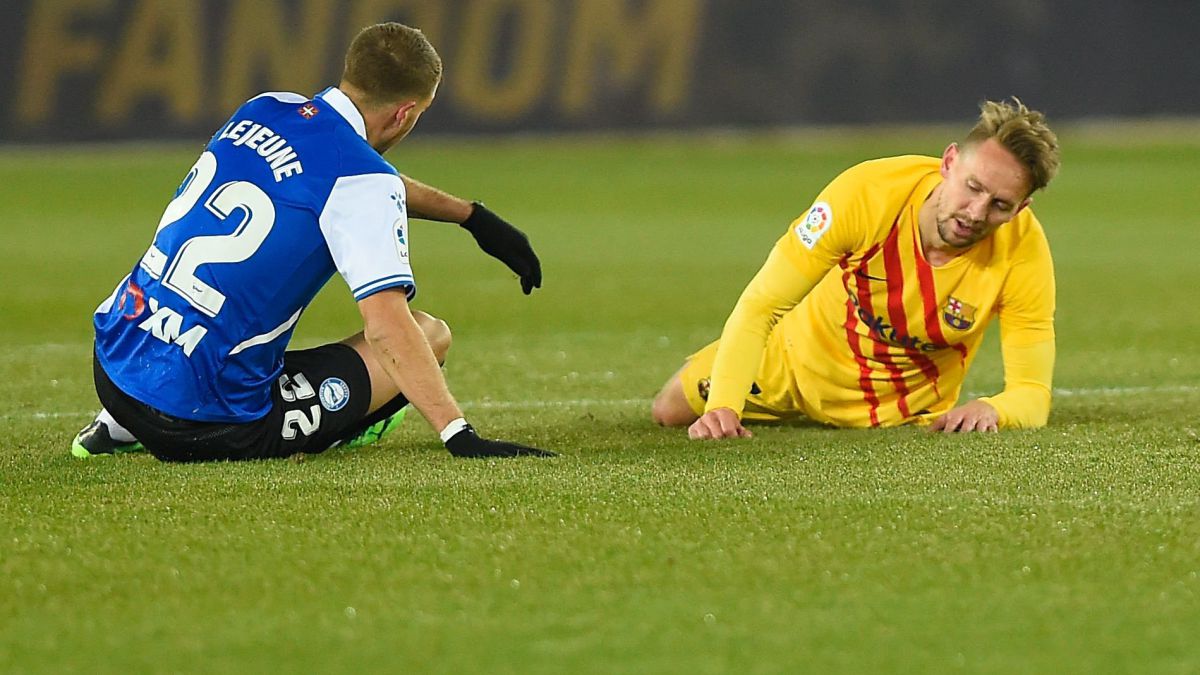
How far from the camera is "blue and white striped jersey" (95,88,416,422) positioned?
4000 millimetres

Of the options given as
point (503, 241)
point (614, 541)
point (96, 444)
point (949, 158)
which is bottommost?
point (96, 444)

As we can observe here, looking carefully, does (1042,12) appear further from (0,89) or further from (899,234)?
(899,234)

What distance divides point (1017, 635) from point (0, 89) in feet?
54.7

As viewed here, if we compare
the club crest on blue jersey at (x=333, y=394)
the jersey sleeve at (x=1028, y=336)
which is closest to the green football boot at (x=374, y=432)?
the club crest on blue jersey at (x=333, y=394)

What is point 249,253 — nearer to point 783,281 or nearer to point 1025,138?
point 783,281

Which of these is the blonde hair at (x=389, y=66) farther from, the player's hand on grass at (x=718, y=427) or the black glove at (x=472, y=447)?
the player's hand on grass at (x=718, y=427)

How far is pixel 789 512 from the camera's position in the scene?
11.6 ft

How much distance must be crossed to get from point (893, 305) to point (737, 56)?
14646 millimetres

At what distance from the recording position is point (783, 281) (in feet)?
15.1

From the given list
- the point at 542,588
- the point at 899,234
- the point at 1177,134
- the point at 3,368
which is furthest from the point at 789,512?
the point at 1177,134

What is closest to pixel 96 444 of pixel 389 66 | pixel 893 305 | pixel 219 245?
pixel 219 245

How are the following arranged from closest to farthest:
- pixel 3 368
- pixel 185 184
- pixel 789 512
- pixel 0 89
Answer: pixel 789 512, pixel 185 184, pixel 3 368, pixel 0 89

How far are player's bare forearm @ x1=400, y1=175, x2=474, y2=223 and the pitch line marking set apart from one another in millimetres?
934

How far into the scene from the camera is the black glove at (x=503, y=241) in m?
4.66
